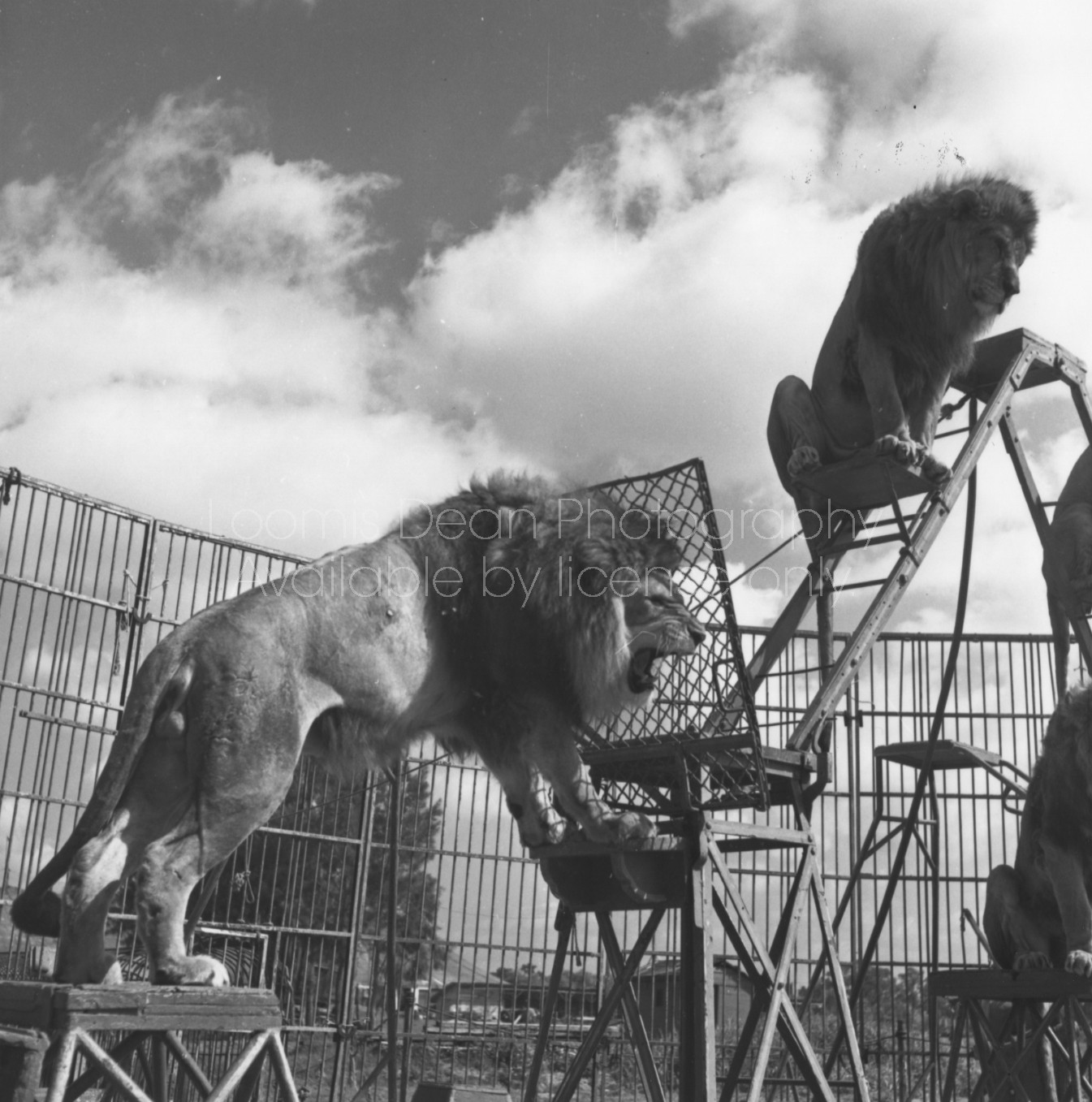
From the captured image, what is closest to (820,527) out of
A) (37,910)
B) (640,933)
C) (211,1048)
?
(640,933)

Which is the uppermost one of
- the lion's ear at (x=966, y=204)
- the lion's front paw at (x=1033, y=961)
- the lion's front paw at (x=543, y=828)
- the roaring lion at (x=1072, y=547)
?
the lion's ear at (x=966, y=204)

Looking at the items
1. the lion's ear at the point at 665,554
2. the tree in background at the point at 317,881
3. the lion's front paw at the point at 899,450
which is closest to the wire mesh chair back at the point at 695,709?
the lion's ear at the point at 665,554

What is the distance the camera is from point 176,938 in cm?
401

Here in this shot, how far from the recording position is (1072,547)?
781cm

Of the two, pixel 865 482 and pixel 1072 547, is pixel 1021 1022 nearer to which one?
pixel 1072 547

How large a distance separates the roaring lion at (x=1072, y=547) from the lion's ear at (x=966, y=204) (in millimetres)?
1995

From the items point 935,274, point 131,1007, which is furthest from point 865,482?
point 131,1007

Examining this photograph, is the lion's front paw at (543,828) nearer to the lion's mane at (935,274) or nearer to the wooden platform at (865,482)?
the wooden platform at (865,482)

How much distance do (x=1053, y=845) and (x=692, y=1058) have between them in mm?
2743

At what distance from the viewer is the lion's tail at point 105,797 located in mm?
4188

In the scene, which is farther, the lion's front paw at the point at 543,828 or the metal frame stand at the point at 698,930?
the lion's front paw at the point at 543,828

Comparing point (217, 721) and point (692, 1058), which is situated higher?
point (217, 721)

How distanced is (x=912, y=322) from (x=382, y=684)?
4194 mm

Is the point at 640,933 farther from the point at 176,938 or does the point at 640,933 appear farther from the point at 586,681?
the point at 176,938
